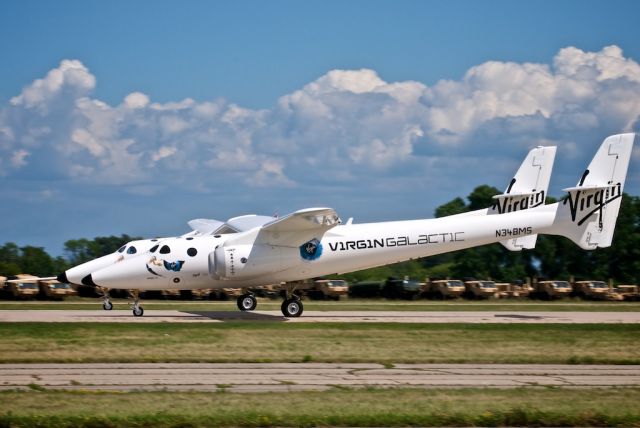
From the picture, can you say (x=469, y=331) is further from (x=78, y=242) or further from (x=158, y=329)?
(x=78, y=242)

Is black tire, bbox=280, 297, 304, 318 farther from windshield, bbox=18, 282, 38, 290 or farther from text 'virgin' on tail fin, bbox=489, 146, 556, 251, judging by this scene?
windshield, bbox=18, 282, 38, 290

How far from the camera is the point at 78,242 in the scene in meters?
81.4

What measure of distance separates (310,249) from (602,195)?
463 inches

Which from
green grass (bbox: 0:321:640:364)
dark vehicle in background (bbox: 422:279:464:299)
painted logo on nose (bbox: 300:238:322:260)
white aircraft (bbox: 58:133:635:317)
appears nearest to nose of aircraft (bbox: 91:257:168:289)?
white aircraft (bbox: 58:133:635:317)

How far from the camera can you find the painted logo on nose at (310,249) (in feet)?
109

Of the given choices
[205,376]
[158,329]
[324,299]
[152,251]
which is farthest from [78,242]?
[205,376]

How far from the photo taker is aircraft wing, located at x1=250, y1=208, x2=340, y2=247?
1242 inches

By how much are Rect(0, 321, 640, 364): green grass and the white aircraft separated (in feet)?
12.5

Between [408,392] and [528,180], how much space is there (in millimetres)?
25095

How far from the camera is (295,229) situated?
32938 mm

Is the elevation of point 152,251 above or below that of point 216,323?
above

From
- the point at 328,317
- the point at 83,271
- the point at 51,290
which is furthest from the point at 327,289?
the point at 83,271

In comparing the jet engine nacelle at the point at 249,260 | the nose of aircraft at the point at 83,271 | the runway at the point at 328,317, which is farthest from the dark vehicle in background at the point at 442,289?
the nose of aircraft at the point at 83,271

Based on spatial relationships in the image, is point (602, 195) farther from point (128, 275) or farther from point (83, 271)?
point (83, 271)
